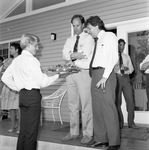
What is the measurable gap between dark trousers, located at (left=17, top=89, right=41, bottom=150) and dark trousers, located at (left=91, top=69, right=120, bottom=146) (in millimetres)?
708

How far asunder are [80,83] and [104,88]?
1.64 ft

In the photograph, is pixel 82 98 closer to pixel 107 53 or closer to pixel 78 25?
pixel 107 53

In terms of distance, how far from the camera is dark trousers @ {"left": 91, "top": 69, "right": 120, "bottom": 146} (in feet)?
7.30

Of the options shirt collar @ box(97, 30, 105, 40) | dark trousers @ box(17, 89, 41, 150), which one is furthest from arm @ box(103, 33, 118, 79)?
dark trousers @ box(17, 89, 41, 150)

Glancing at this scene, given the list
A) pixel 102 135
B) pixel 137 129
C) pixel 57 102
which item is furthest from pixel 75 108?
pixel 57 102

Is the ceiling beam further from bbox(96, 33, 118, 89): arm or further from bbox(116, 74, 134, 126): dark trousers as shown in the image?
bbox(96, 33, 118, 89): arm

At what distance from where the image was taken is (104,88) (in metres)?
2.23

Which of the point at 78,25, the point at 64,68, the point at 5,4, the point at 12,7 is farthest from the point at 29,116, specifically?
the point at 5,4

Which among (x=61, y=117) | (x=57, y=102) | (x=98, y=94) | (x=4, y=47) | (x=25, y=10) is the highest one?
(x=25, y=10)

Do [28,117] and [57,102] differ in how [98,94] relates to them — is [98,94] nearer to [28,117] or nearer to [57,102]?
[28,117]

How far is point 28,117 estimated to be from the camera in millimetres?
1978

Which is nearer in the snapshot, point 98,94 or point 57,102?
point 98,94

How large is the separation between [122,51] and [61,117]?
7.16 ft

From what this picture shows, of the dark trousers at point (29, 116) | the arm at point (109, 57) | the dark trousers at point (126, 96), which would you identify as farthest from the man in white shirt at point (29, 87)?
the dark trousers at point (126, 96)
